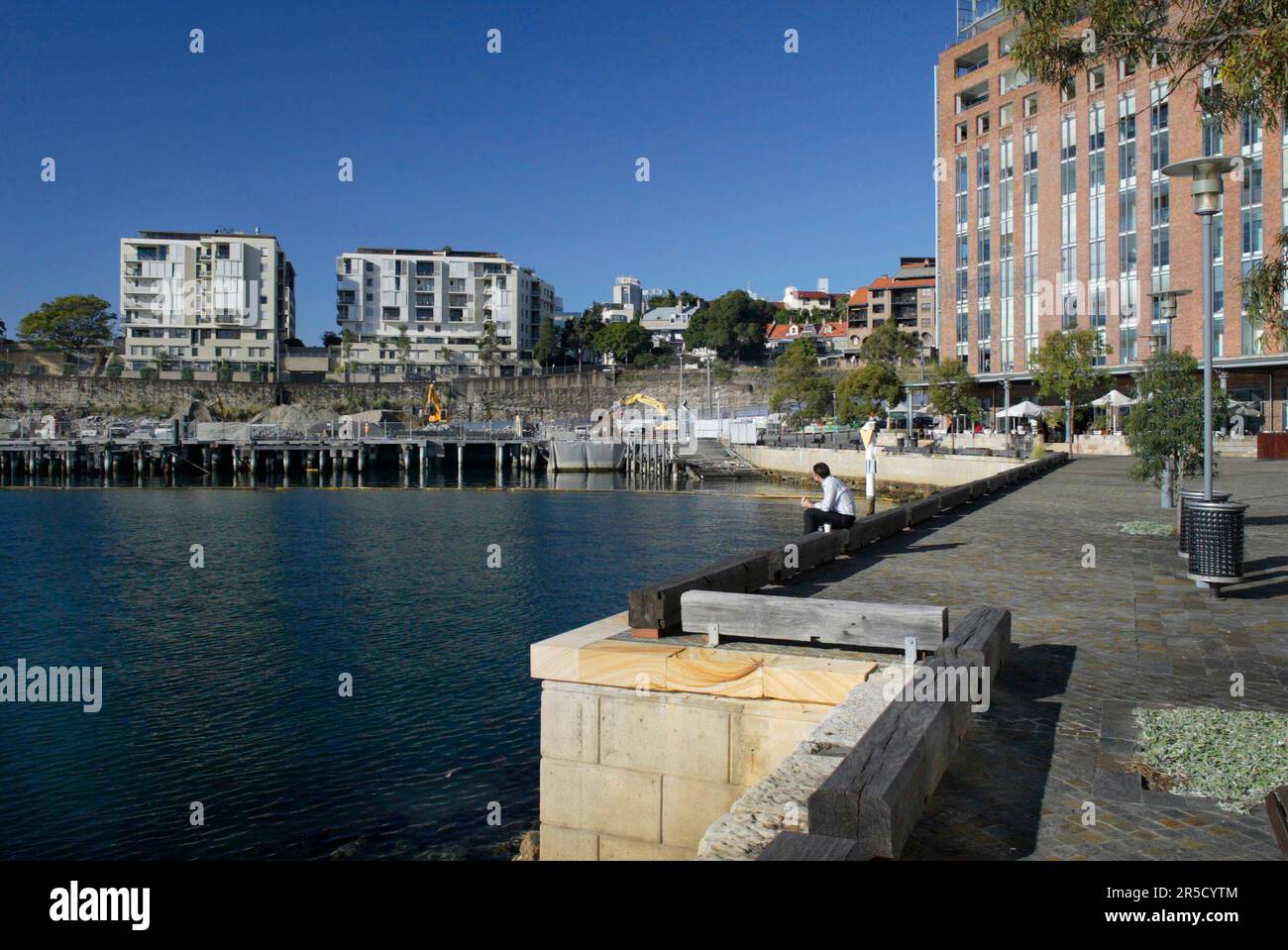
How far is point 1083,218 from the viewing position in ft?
236

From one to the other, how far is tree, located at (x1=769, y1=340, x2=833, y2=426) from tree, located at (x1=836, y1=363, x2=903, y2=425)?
1100 cm

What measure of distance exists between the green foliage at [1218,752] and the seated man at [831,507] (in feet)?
26.3

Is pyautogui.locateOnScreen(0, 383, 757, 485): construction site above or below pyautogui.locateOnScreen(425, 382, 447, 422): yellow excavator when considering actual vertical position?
below

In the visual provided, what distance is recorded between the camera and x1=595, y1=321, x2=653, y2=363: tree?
154625 millimetres

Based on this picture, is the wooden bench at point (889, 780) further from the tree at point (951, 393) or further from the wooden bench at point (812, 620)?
the tree at point (951, 393)

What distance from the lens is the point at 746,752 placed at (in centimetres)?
779

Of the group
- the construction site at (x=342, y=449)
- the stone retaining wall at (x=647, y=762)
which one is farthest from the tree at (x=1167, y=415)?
the construction site at (x=342, y=449)

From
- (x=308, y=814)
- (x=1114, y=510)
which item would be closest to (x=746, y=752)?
(x=308, y=814)

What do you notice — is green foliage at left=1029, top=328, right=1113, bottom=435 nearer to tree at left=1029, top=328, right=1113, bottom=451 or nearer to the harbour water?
tree at left=1029, top=328, right=1113, bottom=451

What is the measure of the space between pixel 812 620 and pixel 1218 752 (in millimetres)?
3018

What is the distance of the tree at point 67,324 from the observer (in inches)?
5674

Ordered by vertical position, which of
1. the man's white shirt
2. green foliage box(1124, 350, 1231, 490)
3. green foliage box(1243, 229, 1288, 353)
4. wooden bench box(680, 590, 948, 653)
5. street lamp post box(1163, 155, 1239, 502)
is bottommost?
wooden bench box(680, 590, 948, 653)

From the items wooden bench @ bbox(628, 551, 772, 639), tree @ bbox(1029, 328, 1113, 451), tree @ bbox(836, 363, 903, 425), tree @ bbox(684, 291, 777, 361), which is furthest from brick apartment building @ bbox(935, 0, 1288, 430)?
tree @ bbox(684, 291, 777, 361)

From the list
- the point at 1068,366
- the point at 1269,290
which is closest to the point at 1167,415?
the point at 1269,290
